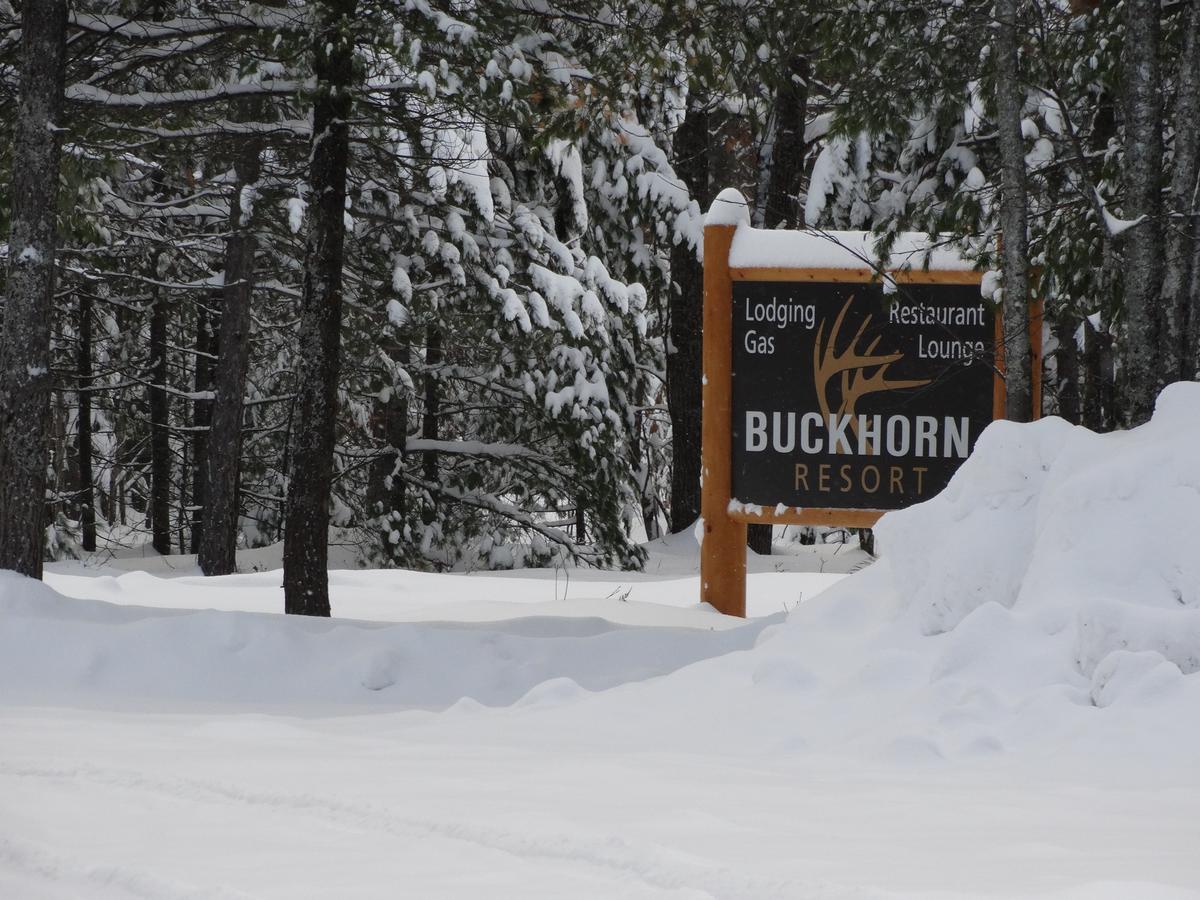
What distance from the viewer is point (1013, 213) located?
23.5ft

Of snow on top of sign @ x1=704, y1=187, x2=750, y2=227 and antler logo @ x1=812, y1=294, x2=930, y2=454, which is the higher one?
snow on top of sign @ x1=704, y1=187, x2=750, y2=227

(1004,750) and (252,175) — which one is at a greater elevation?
(252,175)

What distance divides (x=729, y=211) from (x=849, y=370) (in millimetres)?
1399

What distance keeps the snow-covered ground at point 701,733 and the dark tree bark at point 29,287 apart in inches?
23.0

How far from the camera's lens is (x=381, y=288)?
13.3 m

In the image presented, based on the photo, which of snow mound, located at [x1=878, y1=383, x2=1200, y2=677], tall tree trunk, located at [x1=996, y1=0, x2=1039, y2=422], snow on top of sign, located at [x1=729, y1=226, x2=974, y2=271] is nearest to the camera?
snow mound, located at [x1=878, y1=383, x2=1200, y2=677]

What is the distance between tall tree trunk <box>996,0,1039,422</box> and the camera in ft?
23.3

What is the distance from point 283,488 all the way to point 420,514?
4.68 metres

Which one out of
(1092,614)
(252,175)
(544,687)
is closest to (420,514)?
(252,175)

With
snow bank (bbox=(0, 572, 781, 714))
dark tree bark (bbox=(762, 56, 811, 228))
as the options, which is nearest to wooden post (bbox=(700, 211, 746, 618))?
snow bank (bbox=(0, 572, 781, 714))

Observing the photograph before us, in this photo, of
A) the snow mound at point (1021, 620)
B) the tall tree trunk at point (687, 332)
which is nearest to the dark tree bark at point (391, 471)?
the tall tree trunk at point (687, 332)

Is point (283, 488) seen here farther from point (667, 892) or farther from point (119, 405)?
point (667, 892)

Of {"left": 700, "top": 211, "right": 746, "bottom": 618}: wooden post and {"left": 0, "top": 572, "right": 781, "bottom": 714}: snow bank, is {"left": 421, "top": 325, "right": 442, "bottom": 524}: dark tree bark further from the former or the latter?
{"left": 0, "top": 572, "right": 781, "bottom": 714}: snow bank

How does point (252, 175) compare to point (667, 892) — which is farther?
point (252, 175)
